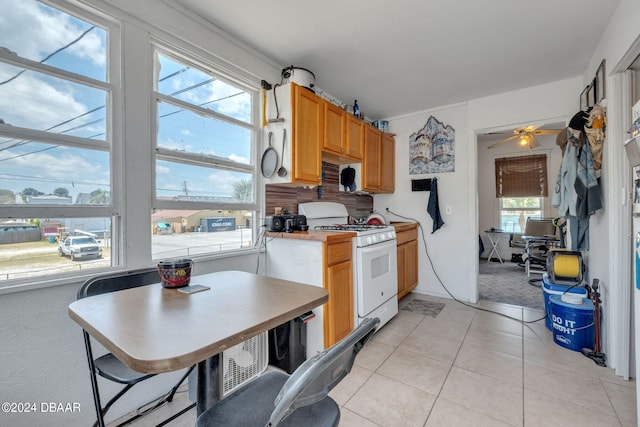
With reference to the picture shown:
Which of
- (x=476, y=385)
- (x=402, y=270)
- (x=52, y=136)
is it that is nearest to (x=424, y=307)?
(x=402, y=270)

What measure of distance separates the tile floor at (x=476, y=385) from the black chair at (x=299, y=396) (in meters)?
0.79

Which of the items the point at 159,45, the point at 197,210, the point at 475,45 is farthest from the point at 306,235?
the point at 475,45

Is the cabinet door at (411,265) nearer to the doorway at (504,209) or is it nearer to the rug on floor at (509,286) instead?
the rug on floor at (509,286)

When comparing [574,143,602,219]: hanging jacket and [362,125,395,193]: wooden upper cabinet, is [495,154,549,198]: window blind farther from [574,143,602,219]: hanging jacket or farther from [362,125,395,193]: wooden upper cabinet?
[574,143,602,219]: hanging jacket

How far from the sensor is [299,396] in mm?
619

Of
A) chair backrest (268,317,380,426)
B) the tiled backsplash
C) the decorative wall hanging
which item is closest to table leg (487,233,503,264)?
the decorative wall hanging

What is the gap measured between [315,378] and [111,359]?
4.06 feet

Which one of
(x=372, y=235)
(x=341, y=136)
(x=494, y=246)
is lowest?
(x=494, y=246)

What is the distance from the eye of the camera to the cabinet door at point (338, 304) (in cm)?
205

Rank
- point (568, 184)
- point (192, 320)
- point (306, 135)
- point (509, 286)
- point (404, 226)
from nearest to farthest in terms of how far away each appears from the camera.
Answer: point (192, 320)
point (568, 184)
point (306, 135)
point (404, 226)
point (509, 286)

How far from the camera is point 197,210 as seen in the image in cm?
204

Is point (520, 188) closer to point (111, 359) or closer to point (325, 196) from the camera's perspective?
point (325, 196)

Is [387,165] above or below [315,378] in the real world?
above

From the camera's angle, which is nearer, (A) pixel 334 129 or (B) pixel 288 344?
(B) pixel 288 344
